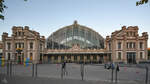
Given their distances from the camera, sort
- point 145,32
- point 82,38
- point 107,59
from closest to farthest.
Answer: point 145,32 < point 107,59 < point 82,38

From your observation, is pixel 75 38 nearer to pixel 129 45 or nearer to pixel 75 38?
pixel 75 38

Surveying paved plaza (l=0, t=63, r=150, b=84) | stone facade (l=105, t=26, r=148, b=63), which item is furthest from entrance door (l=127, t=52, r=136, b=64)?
paved plaza (l=0, t=63, r=150, b=84)

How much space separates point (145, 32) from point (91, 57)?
75.2 feet

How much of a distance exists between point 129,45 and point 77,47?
67.0 ft

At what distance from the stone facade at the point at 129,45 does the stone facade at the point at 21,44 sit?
30436 mm

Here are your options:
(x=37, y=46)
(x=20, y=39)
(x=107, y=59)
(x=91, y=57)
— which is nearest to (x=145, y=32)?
(x=107, y=59)

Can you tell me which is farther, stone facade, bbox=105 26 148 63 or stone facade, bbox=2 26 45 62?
stone facade, bbox=2 26 45 62

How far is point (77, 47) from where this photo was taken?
50.3 meters

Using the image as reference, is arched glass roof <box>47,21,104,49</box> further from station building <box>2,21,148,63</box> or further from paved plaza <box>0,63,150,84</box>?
paved plaza <box>0,63,150,84</box>

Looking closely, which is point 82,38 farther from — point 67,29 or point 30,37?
point 30,37

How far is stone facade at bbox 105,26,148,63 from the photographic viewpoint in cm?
4475

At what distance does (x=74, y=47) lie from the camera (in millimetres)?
50344

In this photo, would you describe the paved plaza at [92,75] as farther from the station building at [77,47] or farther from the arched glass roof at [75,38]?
the arched glass roof at [75,38]

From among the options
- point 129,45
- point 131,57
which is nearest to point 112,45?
point 129,45
